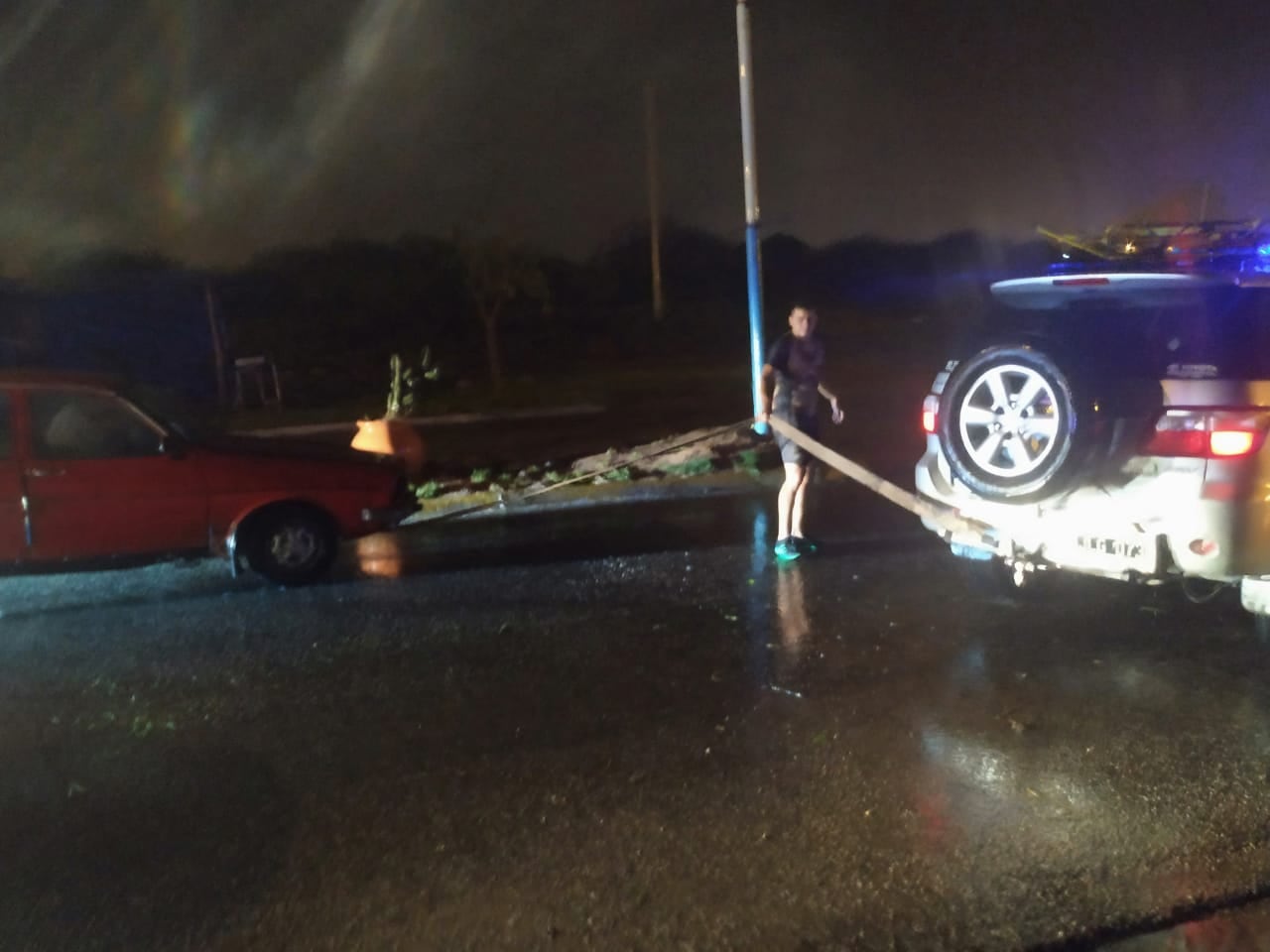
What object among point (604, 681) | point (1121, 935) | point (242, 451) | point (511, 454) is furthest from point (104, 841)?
point (511, 454)

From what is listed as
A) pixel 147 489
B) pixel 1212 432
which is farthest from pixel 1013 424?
pixel 147 489

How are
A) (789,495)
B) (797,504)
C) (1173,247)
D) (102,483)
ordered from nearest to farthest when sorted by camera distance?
1. (1173,247)
2. (102,483)
3. (789,495)
4. (797,504)

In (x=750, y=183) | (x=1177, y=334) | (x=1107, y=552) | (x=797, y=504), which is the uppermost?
(x=750, y=183)

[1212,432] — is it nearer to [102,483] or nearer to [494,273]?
[102,483]

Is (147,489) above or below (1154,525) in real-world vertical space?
above

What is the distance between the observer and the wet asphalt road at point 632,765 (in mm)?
3531

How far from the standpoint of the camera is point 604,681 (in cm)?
562

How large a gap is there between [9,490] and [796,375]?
493 centimetres

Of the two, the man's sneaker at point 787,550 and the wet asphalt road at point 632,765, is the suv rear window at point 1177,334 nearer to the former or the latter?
the wet asphalt road at point 632,765

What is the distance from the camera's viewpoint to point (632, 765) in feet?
15.1

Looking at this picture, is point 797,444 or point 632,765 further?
point 797,444

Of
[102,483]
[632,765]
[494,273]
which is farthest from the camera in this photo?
[494,273]

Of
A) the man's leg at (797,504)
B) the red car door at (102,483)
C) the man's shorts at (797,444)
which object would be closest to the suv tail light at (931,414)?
the man's shorts at (797,444)

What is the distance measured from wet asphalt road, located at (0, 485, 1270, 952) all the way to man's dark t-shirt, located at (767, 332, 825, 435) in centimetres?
108
